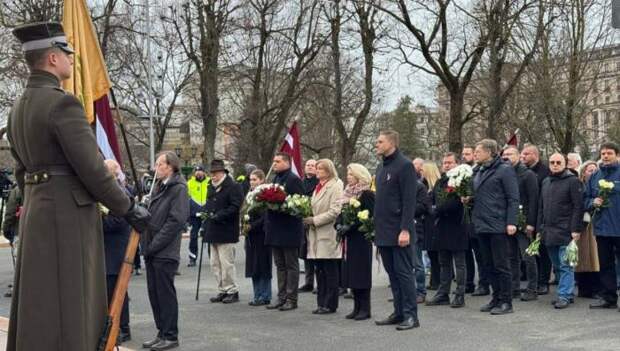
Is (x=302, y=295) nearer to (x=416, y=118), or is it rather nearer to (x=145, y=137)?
(x=145, y=137)

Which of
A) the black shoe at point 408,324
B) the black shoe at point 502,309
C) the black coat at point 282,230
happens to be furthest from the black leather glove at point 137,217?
the black shoe at point 502,309

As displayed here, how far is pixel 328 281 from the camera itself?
395 inches

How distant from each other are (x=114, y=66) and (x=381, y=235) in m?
26.4

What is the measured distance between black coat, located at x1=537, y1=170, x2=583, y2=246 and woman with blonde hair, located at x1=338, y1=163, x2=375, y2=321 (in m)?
2.45

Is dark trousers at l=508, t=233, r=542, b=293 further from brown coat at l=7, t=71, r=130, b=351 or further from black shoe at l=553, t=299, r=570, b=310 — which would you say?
brown coat at l=7, t=71, r=130, b=351

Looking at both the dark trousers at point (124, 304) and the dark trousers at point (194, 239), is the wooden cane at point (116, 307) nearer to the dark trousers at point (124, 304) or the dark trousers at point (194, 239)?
the dark trousers at point (124, 304)

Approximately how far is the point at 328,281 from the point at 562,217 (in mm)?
3134

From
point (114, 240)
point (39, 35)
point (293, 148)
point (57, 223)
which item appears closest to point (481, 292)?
point (293, 148)

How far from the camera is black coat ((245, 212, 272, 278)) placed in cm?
1080

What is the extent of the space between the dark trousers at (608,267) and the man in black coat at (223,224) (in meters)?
4.79

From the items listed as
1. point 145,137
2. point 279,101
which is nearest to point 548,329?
point 279,101

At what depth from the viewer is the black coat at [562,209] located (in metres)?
9.96

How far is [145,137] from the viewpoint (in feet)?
155

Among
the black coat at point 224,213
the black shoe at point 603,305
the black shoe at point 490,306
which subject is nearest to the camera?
the black shoe at point 490,306
